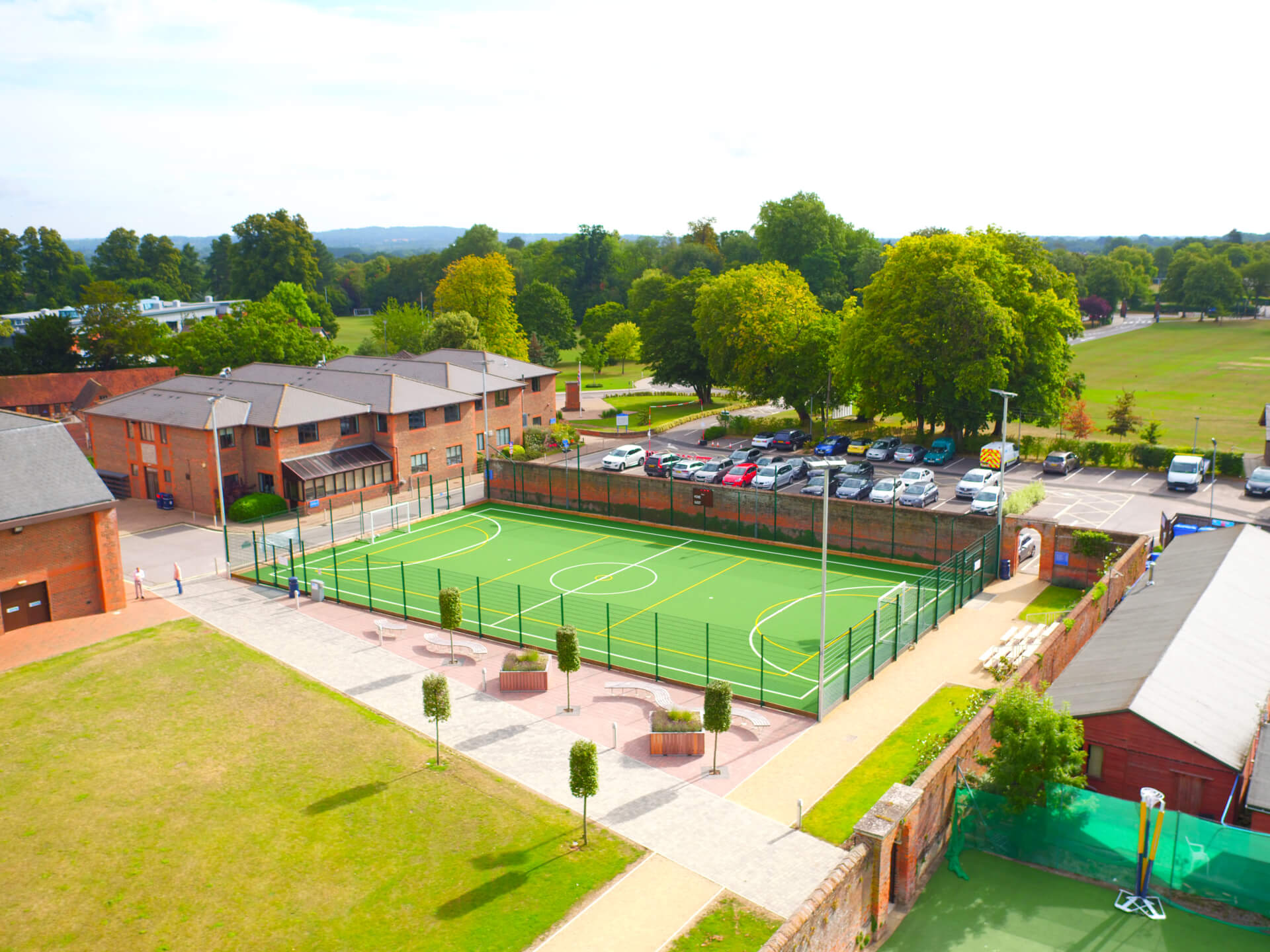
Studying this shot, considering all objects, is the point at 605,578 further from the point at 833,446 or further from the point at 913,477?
the point at 833,446

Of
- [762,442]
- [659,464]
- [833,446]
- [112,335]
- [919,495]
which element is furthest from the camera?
[112,335]

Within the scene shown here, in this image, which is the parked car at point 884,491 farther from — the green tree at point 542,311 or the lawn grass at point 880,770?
the green tree at point 542,311

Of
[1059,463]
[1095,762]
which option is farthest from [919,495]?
[1095,762]

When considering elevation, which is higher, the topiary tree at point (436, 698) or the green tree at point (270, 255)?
the green tree at point (270, 255)

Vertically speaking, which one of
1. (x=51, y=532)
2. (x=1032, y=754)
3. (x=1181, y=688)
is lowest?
(x=1181, y=688)

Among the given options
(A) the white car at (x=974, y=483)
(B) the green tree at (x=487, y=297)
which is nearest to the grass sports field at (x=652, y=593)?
(A) the white car at (x=974, y=483)

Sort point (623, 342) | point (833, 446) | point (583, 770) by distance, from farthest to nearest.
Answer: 1. point (623, 342)
2. point (833, 446)
3. point (583, 770)

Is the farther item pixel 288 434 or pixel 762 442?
pixel 762 442
